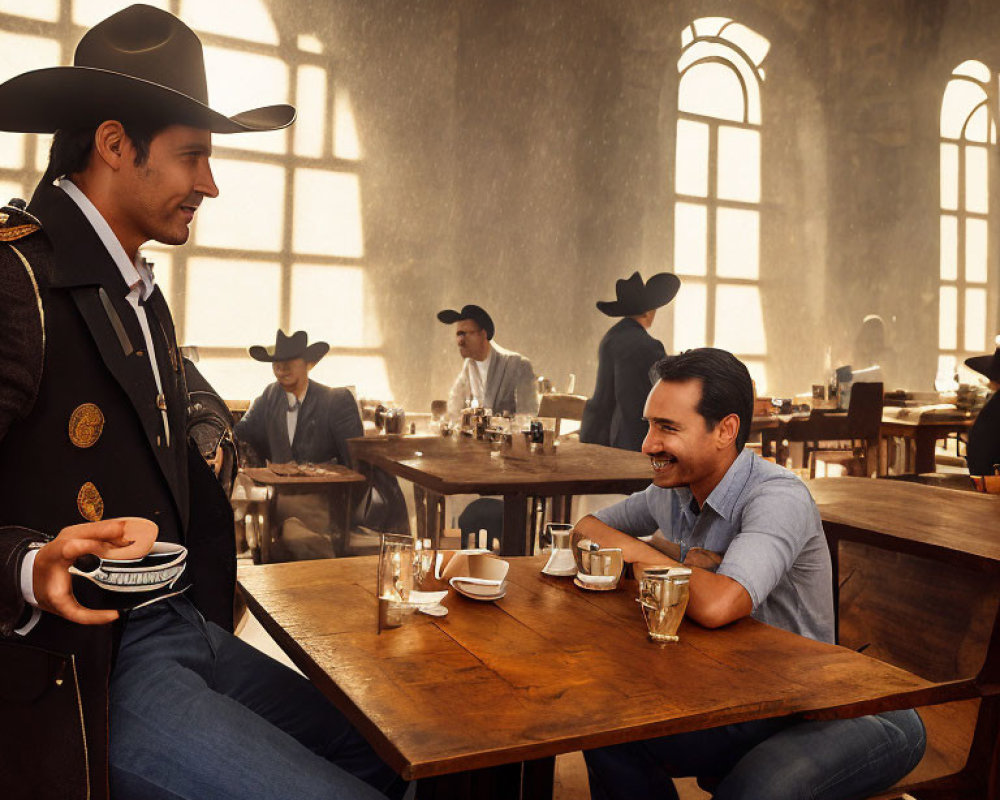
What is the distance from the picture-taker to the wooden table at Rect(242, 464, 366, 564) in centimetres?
437

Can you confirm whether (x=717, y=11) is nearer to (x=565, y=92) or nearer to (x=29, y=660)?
(x=565, y=92)

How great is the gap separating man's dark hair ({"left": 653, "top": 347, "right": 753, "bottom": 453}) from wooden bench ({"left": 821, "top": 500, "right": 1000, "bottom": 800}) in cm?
67

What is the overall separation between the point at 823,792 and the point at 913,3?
37.4ft

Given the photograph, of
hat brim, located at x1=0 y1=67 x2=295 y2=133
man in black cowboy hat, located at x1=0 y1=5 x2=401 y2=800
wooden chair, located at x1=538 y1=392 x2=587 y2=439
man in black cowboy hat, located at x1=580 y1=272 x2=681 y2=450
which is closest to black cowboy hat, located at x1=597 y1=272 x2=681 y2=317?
man in black cowboy hat, located at x1=580 y1=272 x2=681 y2=450

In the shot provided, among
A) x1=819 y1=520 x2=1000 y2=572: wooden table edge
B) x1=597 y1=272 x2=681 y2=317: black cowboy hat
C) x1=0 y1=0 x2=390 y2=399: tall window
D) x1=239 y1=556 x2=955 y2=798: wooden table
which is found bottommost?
x1=239 y1=556 x2=955 y2=798: wooden table

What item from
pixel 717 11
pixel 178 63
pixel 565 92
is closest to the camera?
pixel 178 63

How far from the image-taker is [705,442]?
7.00ft

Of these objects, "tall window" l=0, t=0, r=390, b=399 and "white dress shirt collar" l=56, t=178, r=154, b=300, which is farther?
"tall window" l=0, t=0, r=390, b=399

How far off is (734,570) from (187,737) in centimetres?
103

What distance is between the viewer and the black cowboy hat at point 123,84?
1400mm

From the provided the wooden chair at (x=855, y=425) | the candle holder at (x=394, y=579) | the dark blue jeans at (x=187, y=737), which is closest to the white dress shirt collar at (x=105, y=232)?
the dark blue jeans at (x=187, y=737)

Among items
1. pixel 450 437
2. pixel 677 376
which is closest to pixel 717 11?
pixel 450 437

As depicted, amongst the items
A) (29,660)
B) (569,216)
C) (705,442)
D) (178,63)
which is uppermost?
(569,216)

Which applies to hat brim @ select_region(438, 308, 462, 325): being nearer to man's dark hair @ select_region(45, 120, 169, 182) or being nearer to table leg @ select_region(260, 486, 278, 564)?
table leg @ select_region(260, 486, 278, 564)
